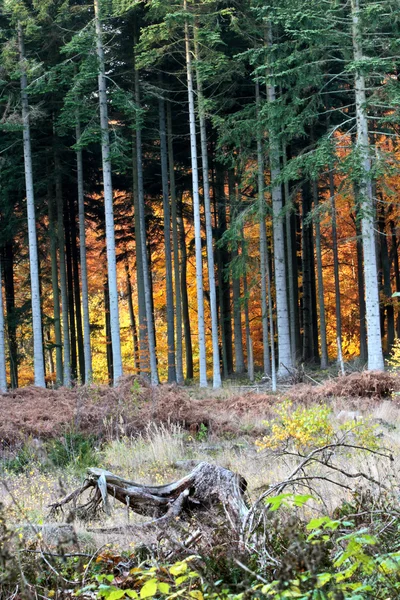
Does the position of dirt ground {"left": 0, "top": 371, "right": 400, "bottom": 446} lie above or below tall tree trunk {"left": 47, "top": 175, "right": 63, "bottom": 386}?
below

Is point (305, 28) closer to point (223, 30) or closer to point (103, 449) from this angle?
point (223, 30)

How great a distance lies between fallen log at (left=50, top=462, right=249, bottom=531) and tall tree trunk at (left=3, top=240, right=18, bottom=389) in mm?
23535

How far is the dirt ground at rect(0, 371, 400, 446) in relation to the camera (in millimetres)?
10430

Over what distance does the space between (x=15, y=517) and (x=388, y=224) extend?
23968 millimetres

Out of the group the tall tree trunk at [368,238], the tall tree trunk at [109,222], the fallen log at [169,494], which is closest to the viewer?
the fallen log at [169,494]

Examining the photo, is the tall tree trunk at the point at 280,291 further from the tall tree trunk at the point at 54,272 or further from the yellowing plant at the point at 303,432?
the yellowing plant at the point at 303,432

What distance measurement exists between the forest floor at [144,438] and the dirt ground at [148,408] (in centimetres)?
2

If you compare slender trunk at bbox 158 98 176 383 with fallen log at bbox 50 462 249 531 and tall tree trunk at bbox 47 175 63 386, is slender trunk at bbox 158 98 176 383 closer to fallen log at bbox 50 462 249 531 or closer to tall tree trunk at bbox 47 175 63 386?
tall tree trunk at bbox 47 175 63 386

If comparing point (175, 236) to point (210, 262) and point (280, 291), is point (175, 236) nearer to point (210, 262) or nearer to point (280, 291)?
point (210, 262)

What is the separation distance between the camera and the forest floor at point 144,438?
554 cm

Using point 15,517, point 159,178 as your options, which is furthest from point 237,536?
point 159,178

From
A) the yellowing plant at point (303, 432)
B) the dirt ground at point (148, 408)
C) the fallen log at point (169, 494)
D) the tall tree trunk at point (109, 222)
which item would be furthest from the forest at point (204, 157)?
the fallen log at point (169, 494)

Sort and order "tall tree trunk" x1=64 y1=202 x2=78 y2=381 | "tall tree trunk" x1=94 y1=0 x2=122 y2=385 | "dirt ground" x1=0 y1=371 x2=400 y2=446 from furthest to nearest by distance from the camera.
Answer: "tall tree trunk" x1=64 y1=202 x2=78 y2=381, "tall tree trunk" x1=94 y1=0 x2=122 y2=385, "dirt ground" x1=0 y1=371 x2=400 y2=446

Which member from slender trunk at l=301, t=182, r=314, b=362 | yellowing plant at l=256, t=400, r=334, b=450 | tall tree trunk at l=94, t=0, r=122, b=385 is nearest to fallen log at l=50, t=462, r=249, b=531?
yellowing plant at l=256, t=400, r=334, b=450
